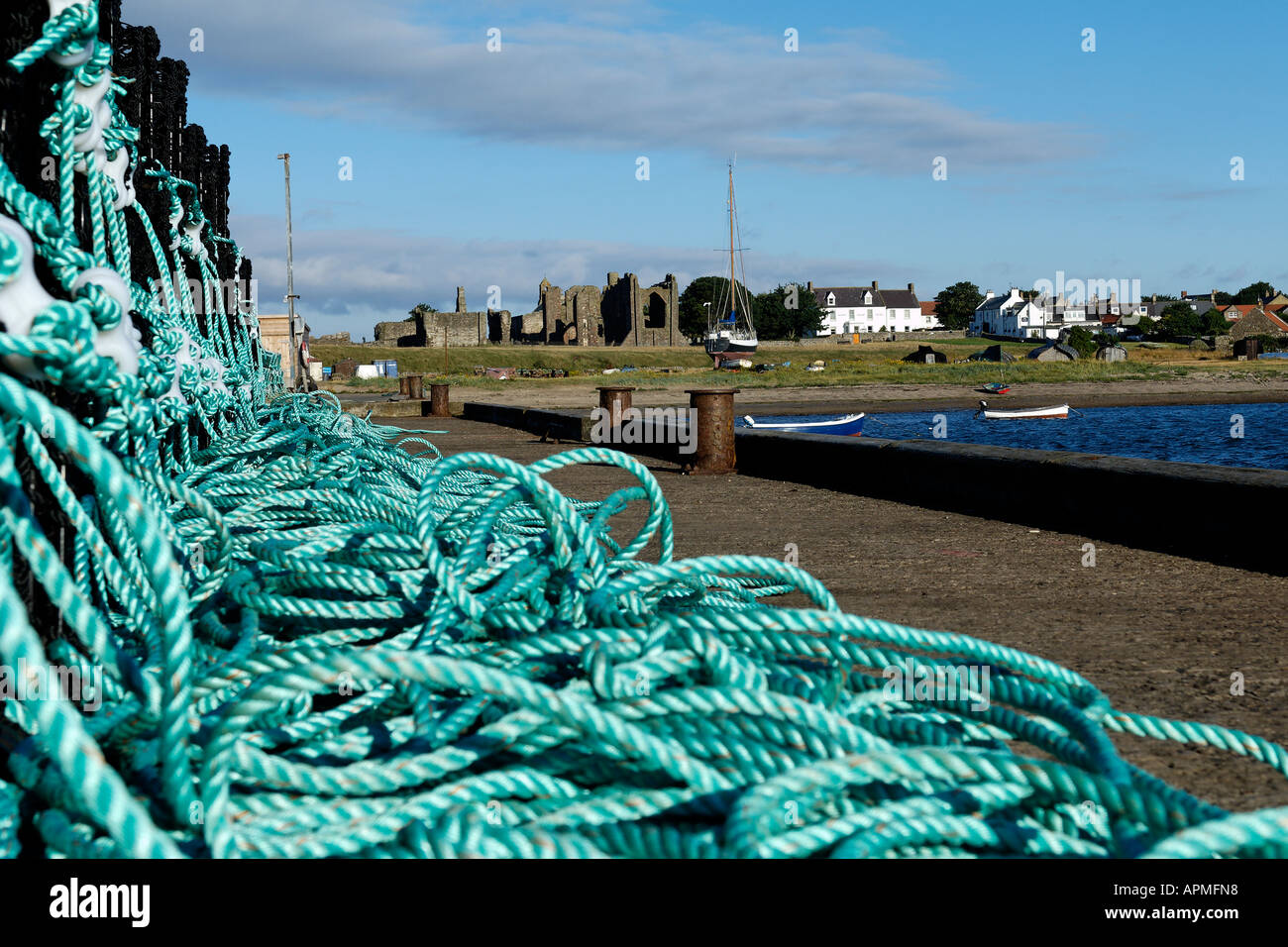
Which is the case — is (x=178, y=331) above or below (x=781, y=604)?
above

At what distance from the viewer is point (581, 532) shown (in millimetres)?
2135

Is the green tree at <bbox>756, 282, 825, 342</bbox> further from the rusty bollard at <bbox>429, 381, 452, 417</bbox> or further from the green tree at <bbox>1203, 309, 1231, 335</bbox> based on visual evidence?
the rusty bollard at <bbox>429, 381, 452, 417</bbox>

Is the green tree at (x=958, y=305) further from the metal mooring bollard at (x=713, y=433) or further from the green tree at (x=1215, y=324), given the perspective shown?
the metal mooring bollard at (x=713, y=433)

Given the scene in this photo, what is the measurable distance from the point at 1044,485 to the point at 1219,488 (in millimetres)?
1074

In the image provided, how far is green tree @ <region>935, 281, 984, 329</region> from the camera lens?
5384 inches

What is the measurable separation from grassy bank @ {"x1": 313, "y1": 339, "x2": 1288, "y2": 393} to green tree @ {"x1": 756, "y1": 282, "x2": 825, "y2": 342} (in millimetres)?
12242

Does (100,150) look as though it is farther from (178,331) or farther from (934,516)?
(934,516)

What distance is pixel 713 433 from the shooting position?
8250 millimetres

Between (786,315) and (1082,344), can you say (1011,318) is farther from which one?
(1082,344)

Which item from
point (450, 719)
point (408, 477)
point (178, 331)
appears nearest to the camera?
point (450, 719)

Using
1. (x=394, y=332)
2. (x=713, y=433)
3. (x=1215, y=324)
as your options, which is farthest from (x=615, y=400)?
(x=1215, y=324)

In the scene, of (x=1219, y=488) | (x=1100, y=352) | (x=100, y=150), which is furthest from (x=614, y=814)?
(x=1100, y=352)

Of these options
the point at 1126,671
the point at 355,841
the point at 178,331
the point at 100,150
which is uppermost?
the point at 100,150

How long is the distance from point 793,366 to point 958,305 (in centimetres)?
8147
